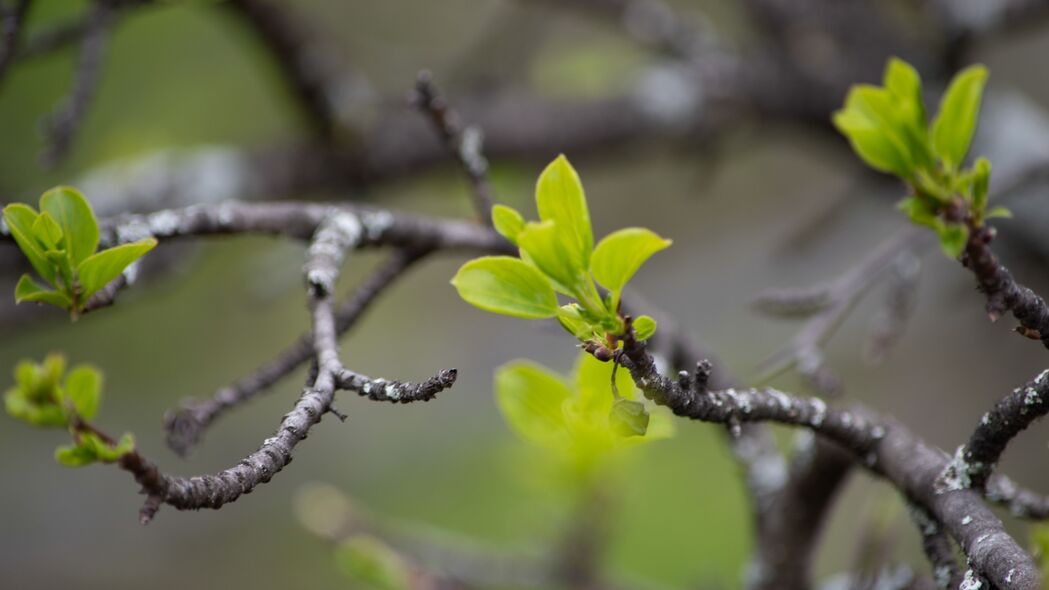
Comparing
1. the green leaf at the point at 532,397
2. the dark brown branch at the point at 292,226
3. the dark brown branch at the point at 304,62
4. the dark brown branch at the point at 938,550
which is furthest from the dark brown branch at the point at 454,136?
the dark brown branch at the point at 304,62

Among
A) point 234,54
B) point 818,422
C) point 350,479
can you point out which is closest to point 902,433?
point 818,422

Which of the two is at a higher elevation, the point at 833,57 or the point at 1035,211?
the point at 833,57

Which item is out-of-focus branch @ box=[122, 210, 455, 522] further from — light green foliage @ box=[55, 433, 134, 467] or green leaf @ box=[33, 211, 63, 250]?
green leaf @ box=[33, 211, 63, 250]

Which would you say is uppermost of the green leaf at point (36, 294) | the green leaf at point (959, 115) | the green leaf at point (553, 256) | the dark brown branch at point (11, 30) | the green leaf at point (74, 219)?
the dark brown branch at point (11, 30)

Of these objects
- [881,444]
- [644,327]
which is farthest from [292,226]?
[881,444]

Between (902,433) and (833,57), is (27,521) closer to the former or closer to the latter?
(833,57)

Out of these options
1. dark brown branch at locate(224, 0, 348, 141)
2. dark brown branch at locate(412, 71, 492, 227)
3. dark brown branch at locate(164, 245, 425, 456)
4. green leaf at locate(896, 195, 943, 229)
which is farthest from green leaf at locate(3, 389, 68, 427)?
dark brown branch at locate(224, 0, 348, 141)

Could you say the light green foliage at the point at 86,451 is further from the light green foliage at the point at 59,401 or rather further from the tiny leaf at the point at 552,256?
the tiny leaf at the point at 552,256
